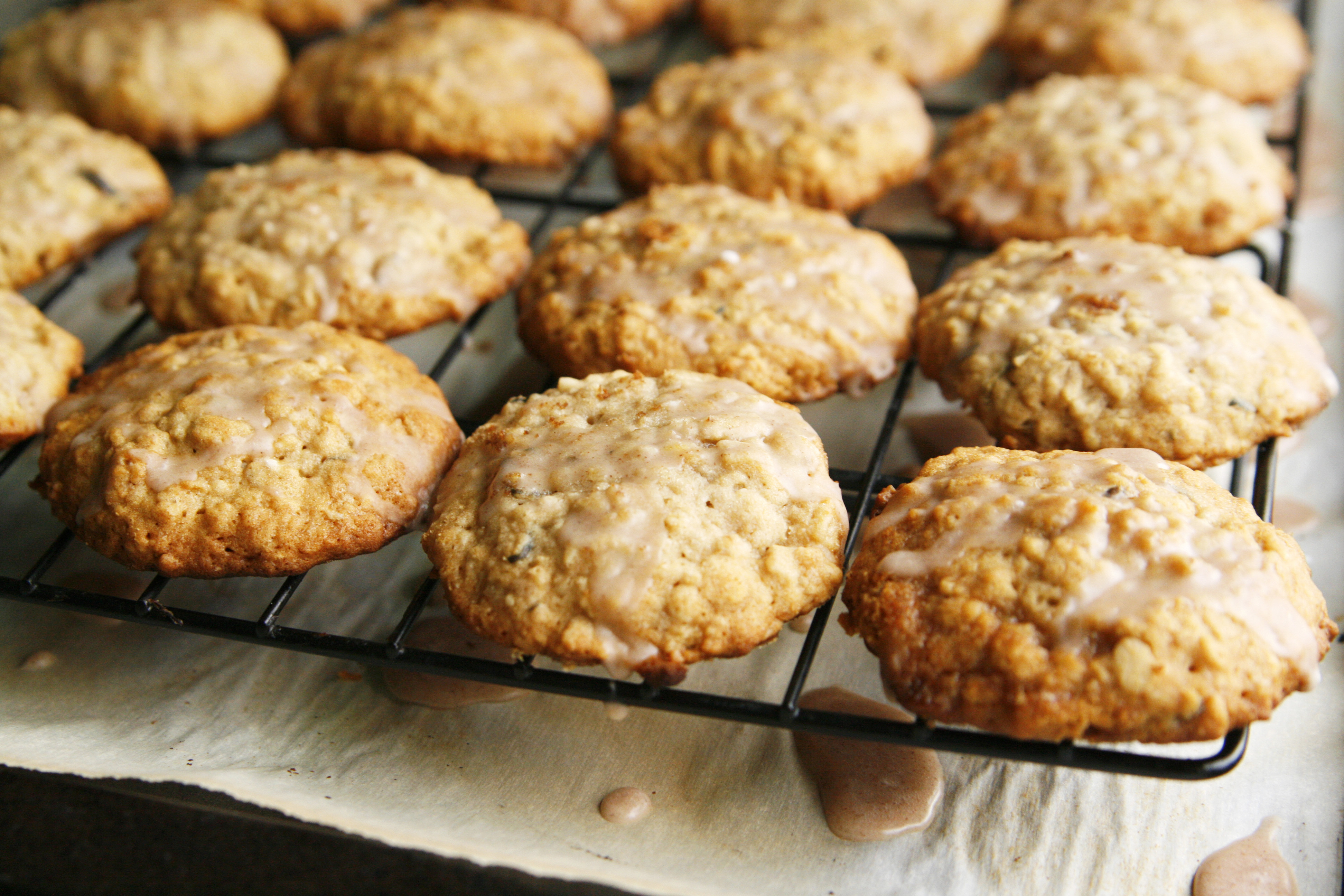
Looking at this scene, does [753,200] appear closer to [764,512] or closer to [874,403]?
[874,403]

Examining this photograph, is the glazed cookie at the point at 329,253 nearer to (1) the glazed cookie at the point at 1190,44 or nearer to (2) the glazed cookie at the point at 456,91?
(2) the glazed cookie at the point at 456,91

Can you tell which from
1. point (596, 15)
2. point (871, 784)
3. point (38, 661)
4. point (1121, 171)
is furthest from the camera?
point (596, 15)

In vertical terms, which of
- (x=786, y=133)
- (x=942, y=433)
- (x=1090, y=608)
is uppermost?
(x=786, y=133)

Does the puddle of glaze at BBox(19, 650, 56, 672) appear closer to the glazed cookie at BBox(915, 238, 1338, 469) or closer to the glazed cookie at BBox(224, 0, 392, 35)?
the glazed cookie at BBox(915, 238, 1338, 469)

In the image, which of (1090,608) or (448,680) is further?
(448,680)

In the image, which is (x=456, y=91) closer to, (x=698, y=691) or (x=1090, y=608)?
(x=698, y=691)

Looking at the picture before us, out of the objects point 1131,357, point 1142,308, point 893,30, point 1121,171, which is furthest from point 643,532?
point 893,30
